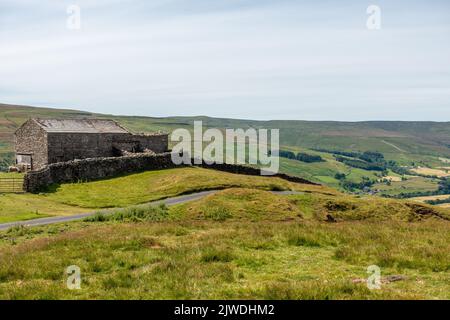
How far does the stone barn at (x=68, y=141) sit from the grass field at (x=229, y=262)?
96.6ft

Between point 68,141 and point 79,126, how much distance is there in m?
4.38

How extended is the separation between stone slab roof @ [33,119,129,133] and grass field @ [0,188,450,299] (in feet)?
102

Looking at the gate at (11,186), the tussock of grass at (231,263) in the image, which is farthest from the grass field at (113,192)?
the tussock of grass at (231,263)

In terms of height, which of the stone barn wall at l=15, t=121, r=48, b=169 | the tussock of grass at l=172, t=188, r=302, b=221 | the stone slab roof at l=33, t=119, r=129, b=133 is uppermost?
the stone slab roof at l=33, t=119, r=129, b=133

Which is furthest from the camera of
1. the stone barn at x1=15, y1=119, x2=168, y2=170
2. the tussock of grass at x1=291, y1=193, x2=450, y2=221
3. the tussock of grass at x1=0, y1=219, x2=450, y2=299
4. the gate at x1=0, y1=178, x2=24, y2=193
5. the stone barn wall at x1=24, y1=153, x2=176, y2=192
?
the stone barn at x1=15, y1=119, x2=168, y2=170

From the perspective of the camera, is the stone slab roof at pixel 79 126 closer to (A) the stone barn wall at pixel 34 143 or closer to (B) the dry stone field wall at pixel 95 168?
(A) the stone barn wall at pixel 34 143

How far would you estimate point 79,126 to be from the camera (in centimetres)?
5650

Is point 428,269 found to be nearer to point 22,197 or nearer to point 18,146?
point 22,197

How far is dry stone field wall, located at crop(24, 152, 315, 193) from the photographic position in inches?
1606

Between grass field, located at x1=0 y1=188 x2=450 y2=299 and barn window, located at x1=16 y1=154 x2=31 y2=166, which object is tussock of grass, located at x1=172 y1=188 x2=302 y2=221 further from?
barn window, located at x1=16 y1=154 x2=31 y2=166

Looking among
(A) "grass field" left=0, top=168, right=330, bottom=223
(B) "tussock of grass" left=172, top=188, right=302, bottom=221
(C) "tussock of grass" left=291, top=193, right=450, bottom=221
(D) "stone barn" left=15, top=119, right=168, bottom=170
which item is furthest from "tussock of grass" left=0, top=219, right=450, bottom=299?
(D) "stone barn" left=15, top=119, right=168, bottom=170

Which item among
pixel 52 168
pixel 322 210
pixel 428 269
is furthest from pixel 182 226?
pixel 52 168

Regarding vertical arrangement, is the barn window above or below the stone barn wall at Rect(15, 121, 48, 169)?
below

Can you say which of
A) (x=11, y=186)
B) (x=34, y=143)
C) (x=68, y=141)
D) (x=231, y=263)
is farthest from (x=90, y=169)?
(x=231, y=263)
